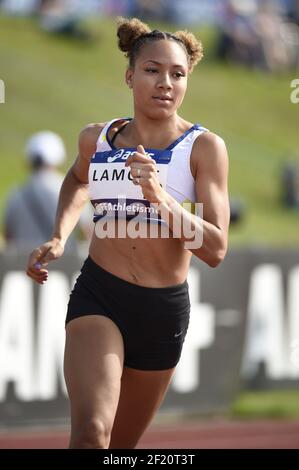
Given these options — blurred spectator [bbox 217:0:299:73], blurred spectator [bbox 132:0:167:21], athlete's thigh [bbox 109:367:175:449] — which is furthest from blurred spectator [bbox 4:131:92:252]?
blurred spectator [bbox 132:0:167:21]

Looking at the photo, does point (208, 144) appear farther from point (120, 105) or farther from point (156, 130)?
point (120, 105)

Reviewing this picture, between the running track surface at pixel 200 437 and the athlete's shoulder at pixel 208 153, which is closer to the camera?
the athlete's shoulder at pixel 208 153

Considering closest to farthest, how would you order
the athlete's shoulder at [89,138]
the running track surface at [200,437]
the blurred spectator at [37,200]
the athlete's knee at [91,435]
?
the athlete's knee at [91,435] < the athlete's shoulder at [89,138] < the blurred spectator at [37,200] < the running track surface at [200,437]

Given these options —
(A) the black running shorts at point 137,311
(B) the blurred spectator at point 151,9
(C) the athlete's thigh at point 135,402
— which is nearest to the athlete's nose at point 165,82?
(A) the black running shorts at point 137,311

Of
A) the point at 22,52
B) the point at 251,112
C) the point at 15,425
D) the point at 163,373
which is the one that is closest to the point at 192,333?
the point at 15,425

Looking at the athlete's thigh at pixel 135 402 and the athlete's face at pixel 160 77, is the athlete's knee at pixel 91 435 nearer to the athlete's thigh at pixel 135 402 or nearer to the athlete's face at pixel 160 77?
the athlete's thigh at pixel 135 402

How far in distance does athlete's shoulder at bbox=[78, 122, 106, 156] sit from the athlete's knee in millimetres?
1239

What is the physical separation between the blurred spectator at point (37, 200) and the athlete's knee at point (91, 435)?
4014 millimetres

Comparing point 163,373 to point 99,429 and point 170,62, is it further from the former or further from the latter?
point 170,62

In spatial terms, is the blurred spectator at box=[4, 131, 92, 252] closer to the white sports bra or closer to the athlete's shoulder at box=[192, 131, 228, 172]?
the white sports bra

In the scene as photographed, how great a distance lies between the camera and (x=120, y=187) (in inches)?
181

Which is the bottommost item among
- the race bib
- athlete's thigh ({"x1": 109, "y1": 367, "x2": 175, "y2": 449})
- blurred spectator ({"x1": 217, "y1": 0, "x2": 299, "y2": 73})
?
athlete's thigh ({"x1": 109, "y1": 367, "x2": 175, "y2": 449})

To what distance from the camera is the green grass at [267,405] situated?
31.0 ft

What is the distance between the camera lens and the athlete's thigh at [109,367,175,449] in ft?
15.3
